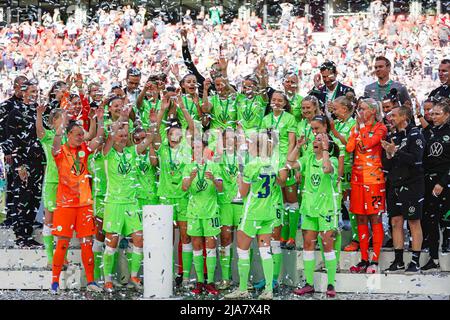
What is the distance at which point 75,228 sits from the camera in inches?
310

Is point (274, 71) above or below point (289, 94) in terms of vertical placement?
above

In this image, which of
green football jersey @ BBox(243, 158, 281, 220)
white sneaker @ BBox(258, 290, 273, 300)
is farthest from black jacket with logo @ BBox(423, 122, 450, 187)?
white sneaker @ BBox(258, 290, 273, 300)

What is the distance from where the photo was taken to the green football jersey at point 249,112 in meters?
8.31

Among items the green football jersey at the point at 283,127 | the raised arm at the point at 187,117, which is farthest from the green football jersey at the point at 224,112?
the green football jersey at the point at 283,127

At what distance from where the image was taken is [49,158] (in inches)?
318

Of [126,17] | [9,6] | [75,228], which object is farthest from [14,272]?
[9,6]

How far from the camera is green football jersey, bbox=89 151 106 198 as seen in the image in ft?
26.4

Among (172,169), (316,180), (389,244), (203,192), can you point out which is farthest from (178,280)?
(389,244)

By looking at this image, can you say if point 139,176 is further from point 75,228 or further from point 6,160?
point 6,160

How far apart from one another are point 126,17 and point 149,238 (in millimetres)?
11559

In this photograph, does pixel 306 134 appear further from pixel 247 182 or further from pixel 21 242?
pixel 21 242

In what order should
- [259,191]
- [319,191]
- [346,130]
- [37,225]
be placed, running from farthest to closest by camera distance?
[37,225], [346,130], [319,191], [259,191]

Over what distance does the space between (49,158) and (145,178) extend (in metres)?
0.86

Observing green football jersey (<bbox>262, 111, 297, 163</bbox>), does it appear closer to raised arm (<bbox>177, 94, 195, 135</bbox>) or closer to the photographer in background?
raised arm (<bbox>177, 94, 195, 135</bbox>)
